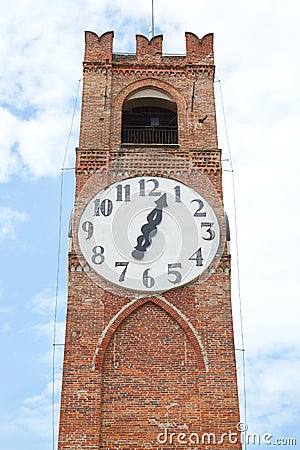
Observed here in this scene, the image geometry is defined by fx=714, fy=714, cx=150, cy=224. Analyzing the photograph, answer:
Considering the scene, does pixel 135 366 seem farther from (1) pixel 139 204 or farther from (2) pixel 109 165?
(2) pixel 109 165

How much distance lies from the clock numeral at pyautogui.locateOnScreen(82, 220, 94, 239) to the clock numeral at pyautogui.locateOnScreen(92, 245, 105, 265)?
0.98ft

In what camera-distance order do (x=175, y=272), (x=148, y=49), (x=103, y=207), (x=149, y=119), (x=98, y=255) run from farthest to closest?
(x=149, y=119), (x=148, y=49), (x=103, y=207), (x=98, y=255), (x=175, y=272)

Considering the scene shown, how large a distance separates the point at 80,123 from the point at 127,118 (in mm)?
1854

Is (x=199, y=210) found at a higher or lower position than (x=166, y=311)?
higher

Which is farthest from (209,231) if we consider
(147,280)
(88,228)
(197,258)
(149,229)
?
(88,228)

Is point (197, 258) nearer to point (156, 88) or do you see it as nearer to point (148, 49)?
point (156, 88)

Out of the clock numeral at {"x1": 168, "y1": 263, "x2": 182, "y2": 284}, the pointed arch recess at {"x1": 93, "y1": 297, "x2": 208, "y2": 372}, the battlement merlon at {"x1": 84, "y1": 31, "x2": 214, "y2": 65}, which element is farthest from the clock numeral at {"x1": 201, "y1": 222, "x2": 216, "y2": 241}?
the battlement merlon at {"x1": 84, "y1": 31, "x2": 214, "y2": 65}

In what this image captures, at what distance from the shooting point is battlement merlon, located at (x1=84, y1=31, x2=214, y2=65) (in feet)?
55.8

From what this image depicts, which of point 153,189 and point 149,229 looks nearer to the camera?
point 149,229

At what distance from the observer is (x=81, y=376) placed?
41.7 ft

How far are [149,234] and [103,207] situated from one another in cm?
112

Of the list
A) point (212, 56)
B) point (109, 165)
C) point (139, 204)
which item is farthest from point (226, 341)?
point (212, 56)

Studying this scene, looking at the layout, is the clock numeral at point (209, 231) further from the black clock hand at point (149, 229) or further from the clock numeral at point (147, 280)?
the clock numeral at point (147, 280)

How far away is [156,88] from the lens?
16.7m
